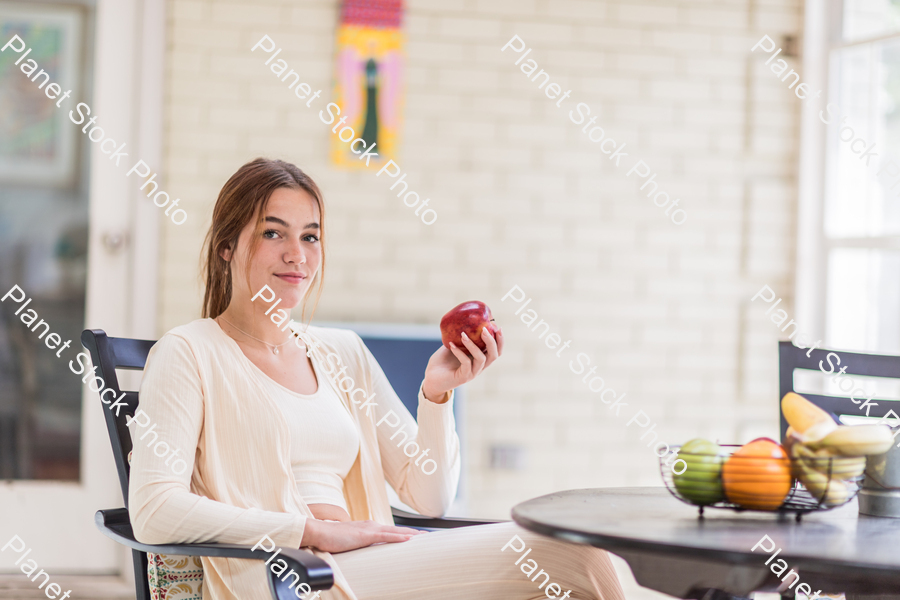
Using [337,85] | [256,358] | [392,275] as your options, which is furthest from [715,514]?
[337,85]

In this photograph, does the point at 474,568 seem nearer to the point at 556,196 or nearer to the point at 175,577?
the point at 175,577

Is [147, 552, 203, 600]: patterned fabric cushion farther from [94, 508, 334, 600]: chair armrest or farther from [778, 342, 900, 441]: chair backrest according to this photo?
[778, 342, 900, 441]: chair backrest

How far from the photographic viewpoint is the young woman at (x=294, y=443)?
1524 mm

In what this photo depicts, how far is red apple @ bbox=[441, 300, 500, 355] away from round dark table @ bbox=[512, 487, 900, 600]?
46 centimetres

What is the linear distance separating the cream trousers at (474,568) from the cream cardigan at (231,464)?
0.07 meters

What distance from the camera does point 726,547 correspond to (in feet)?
3.61

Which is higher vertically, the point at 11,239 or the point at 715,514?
the point at 11,239

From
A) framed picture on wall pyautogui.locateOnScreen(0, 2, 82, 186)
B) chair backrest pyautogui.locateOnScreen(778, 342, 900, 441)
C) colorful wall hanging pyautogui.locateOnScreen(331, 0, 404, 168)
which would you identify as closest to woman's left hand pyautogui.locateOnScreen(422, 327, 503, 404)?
chair backrest pyautogui.locateOnScreen(778, 342, 900, 441)

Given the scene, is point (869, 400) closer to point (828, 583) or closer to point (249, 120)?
point (828, 583)

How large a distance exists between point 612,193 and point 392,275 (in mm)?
987

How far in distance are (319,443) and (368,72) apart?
2082 mm

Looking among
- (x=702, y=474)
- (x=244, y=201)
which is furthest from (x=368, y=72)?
(x=702, y=474)

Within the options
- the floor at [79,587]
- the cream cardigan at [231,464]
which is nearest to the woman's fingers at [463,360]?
the cream cardigan at [231,464]

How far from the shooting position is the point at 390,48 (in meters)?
3.50
